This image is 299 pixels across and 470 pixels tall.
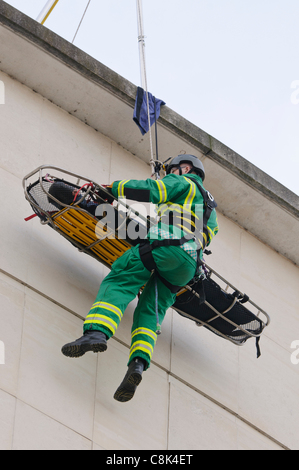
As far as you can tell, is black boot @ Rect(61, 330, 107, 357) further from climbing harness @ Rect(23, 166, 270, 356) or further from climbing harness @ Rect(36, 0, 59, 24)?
climbing harness @ Rect(36, 0, 59, 24)

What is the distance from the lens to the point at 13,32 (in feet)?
26.9

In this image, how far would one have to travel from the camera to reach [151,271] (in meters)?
6.42

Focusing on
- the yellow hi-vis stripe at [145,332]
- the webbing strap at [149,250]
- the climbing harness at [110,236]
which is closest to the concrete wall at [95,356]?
the climbing harness at [110,236]

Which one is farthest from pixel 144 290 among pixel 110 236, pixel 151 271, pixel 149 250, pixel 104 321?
pixel 104 321

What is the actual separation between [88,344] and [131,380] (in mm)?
529

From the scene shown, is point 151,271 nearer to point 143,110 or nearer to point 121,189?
point 121,189

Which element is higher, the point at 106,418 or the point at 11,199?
the point at 11,199

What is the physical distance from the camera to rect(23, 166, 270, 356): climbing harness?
6.48 meters

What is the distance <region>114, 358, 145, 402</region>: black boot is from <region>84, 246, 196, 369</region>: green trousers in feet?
0.26

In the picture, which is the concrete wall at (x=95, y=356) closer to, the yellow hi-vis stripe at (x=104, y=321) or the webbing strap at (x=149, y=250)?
the yellow hi-vis stripe at (x=104, y=321)

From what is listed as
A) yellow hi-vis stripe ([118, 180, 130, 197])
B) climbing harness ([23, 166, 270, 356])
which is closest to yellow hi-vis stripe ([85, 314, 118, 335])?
climbing harness ([23, 166, 270, 356])
